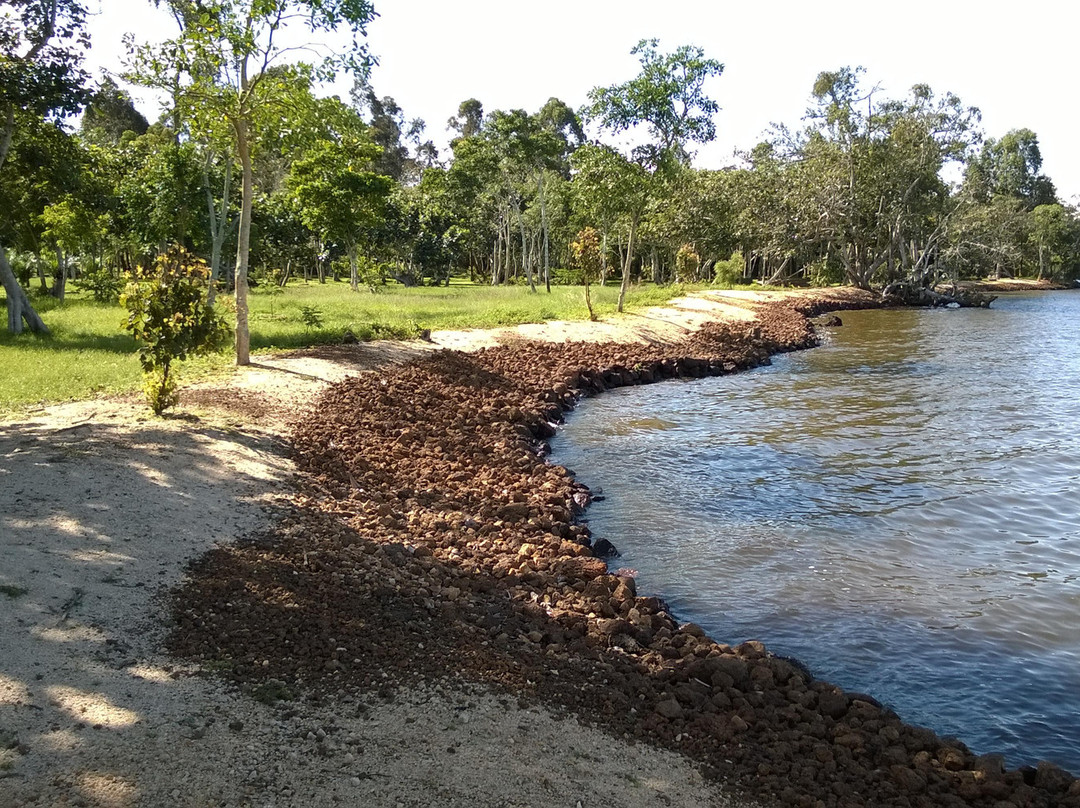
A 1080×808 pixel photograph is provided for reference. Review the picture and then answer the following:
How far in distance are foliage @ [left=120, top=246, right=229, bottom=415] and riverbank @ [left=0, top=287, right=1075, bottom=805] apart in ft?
4.72

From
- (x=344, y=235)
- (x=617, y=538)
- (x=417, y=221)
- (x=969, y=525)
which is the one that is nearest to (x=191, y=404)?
(x=617, y=538)

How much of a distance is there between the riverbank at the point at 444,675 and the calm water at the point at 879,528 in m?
0.88

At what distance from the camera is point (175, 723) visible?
4.52 metres

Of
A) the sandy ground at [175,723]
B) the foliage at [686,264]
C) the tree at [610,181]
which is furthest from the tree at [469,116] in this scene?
the sandy ground at [175,723]

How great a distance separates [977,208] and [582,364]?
49.1 metres

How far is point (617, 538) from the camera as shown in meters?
10.1

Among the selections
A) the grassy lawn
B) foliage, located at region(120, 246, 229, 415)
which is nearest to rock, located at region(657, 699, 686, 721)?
foliage, located at region(120, 246, 229, 415)

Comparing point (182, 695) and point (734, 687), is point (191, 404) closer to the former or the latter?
point (182, 695)

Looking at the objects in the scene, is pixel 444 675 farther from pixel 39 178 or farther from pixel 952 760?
pixel 39 178

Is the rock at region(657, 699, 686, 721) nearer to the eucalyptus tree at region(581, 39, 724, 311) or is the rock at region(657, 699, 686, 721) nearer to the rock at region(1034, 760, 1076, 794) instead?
the rock at region(1034, 760, 1076, 794)

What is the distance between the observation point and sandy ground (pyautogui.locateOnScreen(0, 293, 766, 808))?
4.10 meters

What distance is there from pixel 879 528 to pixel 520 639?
5938 millimetres

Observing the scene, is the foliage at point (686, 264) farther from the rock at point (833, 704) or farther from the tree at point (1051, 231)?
the rock at point (833, 704)

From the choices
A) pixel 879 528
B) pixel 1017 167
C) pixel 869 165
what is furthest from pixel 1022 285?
pixel 879 528
